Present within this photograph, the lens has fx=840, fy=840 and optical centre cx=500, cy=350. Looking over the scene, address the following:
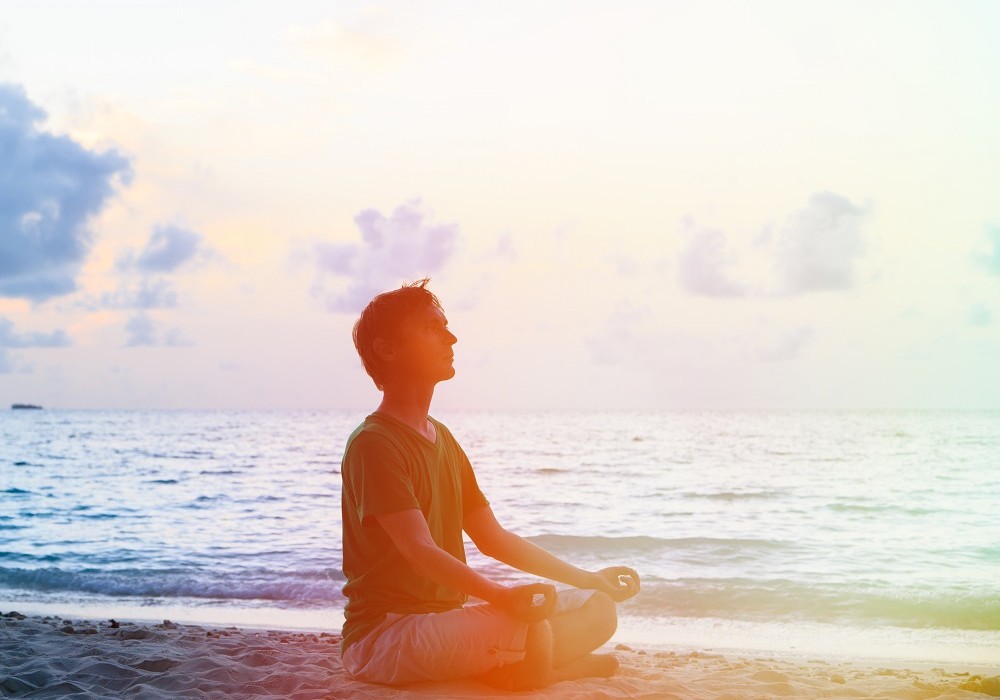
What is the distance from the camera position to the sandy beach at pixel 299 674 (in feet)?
14.9

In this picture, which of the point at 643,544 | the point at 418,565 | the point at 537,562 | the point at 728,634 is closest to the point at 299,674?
the point at 537,562

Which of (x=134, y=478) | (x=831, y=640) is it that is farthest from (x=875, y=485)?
(x=134, y=478)

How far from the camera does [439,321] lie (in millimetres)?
3980

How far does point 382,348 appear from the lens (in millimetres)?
3949

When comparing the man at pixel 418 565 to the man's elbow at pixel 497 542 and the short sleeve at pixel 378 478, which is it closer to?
the short sleeve at pixel 378 478

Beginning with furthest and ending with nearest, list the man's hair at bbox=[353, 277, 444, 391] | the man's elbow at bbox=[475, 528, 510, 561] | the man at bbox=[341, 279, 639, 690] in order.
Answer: the man's elbow at bbox=[475, 528, 510, 561]
the man's hair at bbox=[353, 277, 444, 391]
the man at bbox=[341, 279, 639, 690]

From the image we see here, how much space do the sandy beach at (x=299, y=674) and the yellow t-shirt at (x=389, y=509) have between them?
0.49m

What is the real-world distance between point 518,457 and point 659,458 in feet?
17.3

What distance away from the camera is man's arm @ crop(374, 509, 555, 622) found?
3582 millimetres

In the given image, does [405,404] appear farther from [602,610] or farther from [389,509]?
[602,610]

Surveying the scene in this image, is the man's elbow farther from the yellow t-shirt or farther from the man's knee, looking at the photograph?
the man's knee

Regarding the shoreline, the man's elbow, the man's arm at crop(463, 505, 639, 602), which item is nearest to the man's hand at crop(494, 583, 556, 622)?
the man's arm at crop(463, 505, 639, 602)

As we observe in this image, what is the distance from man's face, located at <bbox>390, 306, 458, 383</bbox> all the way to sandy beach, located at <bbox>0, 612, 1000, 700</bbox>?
1.54 meters

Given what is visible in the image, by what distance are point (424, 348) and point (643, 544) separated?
9.38 m
